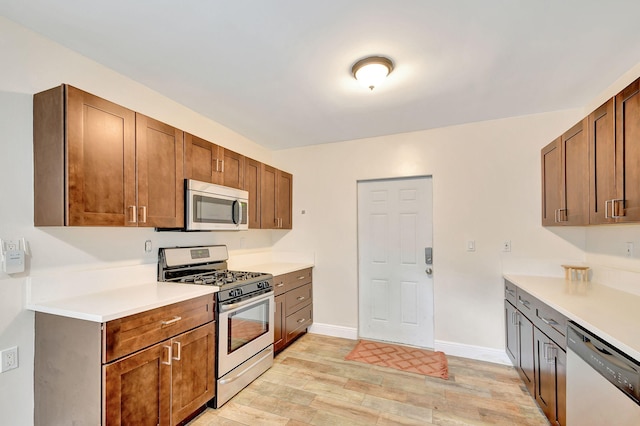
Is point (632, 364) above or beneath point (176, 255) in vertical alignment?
beneath

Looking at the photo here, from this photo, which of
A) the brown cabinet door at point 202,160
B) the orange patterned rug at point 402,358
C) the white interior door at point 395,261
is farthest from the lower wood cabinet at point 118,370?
the white interior door at point 395,261

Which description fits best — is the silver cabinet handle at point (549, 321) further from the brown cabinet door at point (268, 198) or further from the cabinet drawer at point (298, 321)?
the brown cabinet door at point (268, 198)

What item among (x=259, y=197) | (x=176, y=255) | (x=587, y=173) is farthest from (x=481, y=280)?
(x=176, y=255)

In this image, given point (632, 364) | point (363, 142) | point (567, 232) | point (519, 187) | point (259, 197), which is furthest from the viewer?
point (363, 142)

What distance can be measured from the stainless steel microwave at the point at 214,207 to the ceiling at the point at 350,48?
0.83m

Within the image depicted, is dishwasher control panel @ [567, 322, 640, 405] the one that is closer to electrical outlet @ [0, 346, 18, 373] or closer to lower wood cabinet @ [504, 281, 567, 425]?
lower wood cabinet @ [504, 281, 567, 425]

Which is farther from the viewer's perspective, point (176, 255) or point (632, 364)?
point (176, 255)

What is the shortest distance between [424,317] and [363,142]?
7.45ft

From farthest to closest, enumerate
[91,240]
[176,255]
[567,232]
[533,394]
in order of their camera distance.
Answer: [567,232]
[176,255]
[533,394]
[91,240]

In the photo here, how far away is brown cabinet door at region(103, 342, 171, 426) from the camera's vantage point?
1604 mm

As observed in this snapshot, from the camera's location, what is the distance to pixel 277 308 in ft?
10.5

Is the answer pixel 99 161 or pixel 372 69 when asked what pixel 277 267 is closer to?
pixel 99 161

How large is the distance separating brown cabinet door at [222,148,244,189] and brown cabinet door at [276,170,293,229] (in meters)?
0.76

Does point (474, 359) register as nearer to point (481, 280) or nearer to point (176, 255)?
point (481, 280)
